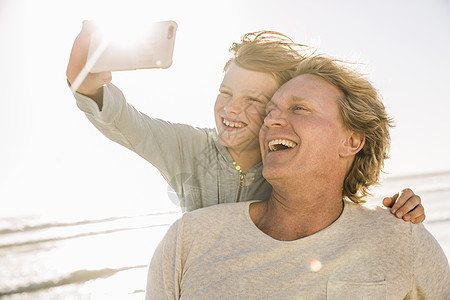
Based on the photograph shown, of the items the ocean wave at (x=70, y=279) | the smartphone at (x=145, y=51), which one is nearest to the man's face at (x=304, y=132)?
the smartphone at (x=145, y=51)

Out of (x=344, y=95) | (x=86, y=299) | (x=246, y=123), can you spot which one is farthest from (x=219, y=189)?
(x=86, y=299)

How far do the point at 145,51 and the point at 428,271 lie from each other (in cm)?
170

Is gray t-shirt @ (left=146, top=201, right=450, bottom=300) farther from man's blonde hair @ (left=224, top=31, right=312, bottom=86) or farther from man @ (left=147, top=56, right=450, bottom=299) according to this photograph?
man's blonde hair @ (left=224, top=31, right=312, bottom=86)

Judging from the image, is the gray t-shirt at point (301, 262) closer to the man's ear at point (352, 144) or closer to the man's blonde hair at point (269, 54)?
the man's ear at point (352, 144)

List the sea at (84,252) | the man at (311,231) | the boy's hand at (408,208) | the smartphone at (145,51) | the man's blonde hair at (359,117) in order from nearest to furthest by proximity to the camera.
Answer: the smartphone at (145,51) < the man at (311,231) < the boy's hand at (408,208) < the man's blonde hair at (359,117) < the sea at (84,252)

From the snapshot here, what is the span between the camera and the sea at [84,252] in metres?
5.84

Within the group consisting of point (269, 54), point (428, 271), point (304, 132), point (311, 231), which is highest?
point (269, 54)

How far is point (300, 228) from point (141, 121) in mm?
1137

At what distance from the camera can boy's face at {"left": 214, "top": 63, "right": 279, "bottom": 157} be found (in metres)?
2.88

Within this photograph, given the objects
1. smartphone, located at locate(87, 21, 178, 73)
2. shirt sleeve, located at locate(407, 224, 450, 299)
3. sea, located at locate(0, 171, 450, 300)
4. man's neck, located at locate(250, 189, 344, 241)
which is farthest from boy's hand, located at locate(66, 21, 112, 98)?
sea, located at locate(0, 171, 450, 300)

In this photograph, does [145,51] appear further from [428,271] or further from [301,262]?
[428,271]

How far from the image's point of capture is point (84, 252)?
8000 millimetres

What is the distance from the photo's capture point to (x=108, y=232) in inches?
397

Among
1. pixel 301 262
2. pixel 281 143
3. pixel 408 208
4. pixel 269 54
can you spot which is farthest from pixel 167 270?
pixel 269 54
